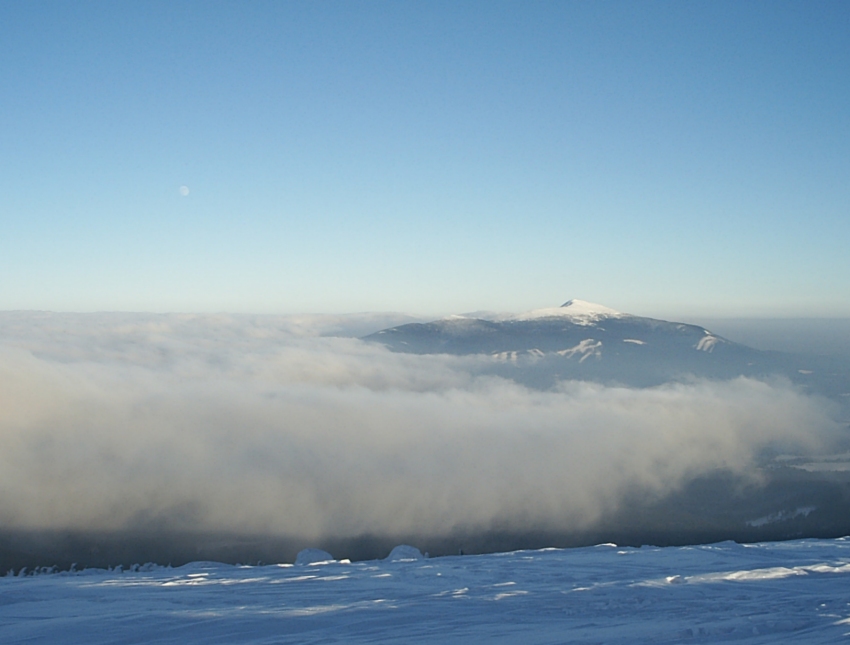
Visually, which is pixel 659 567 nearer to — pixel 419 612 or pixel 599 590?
pixel 599 590

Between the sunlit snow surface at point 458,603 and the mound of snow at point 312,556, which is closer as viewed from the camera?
the sunlit snow surface at point 458,603

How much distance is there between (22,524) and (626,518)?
6091 inches

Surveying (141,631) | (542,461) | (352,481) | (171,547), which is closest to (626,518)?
(542,461)

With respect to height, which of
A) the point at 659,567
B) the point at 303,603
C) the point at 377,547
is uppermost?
the point at 303,603

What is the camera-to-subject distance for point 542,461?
186000mm

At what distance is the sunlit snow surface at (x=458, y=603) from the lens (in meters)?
11.0

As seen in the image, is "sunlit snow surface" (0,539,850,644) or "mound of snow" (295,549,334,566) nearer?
"sunlit snow surface" (0,539,850,644)

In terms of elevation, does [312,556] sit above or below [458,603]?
below

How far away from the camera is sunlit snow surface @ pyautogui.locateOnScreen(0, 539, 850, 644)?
11047 mm

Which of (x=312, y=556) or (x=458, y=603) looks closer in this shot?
(x=458, y=603)

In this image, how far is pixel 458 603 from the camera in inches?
532

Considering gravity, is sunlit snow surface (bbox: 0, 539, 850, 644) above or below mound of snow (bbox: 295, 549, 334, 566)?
above

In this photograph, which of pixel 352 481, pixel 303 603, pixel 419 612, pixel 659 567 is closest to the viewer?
pixel 419 612

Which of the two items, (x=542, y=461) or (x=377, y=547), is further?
(x=542, y=461)
